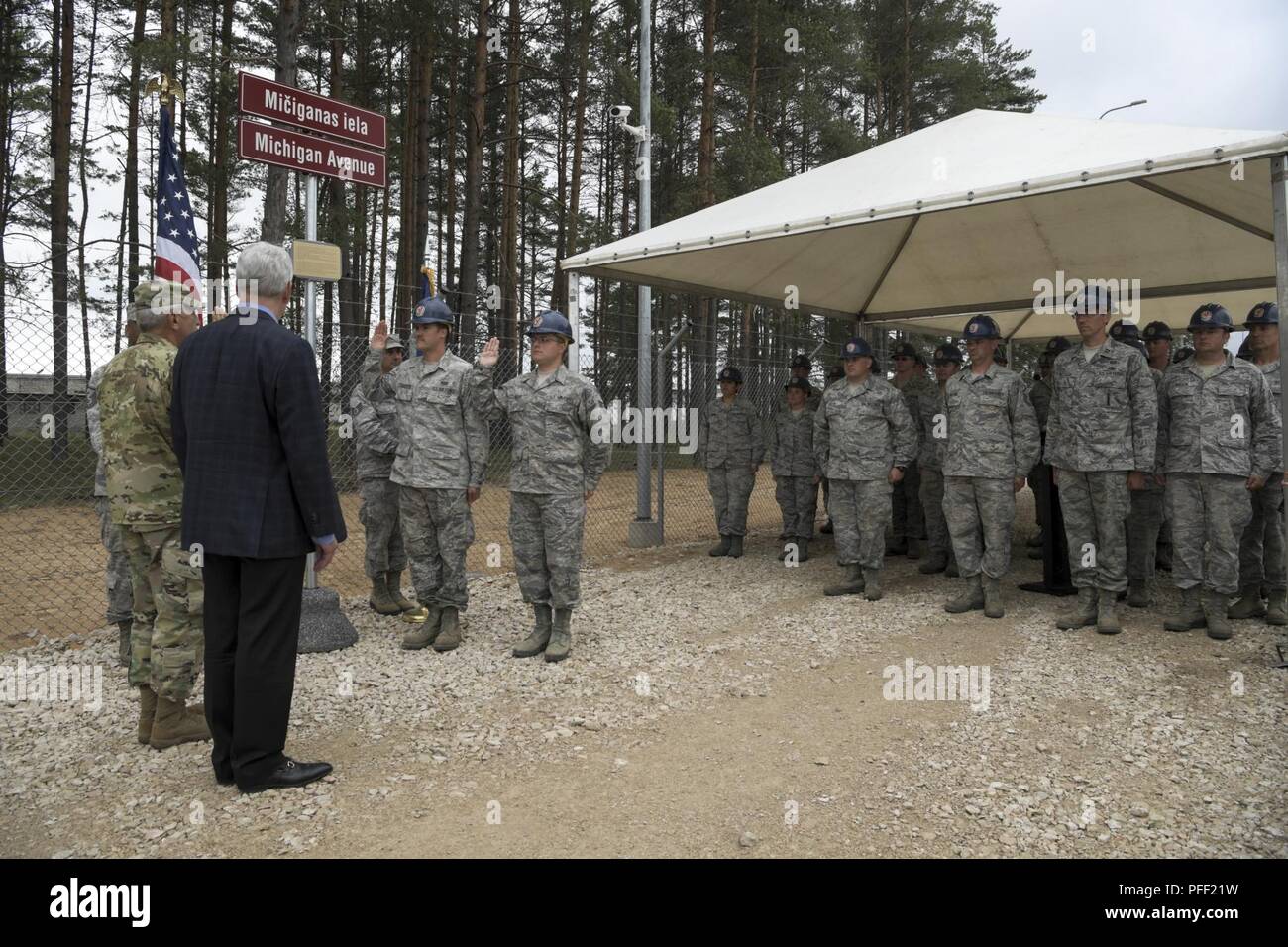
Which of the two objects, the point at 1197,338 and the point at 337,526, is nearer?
the point at 337,526

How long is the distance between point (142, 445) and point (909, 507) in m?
7.13

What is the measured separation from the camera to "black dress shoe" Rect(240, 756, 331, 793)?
3.36 m

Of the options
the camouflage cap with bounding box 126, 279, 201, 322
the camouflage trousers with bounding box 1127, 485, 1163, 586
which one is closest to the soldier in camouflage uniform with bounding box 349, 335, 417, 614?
the camouflage cap with bounding box 126, 279, 201, 322

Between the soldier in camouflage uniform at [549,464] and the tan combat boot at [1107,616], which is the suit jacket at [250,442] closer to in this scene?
the soldier in camouflage uniform at [549,464]

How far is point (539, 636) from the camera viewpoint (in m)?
5.37

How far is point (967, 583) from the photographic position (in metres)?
6.42

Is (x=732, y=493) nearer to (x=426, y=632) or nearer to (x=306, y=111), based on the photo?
(x=426, y=632)

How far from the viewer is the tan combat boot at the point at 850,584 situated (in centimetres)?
691

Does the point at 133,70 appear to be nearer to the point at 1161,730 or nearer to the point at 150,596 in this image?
the point at 150,596

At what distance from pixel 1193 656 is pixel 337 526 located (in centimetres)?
503

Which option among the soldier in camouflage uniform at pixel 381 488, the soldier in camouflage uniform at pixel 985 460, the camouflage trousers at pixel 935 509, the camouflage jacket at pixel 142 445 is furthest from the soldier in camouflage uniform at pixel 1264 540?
the camouflage jacket at pixel 142 445

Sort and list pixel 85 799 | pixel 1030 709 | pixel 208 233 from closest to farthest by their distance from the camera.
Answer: pixel 85 799
pixel 1030 709
pixel 208 233

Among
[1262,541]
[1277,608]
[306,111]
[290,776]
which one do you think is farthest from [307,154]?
[1277,608]

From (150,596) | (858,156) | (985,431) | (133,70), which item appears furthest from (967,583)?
(133,70)
